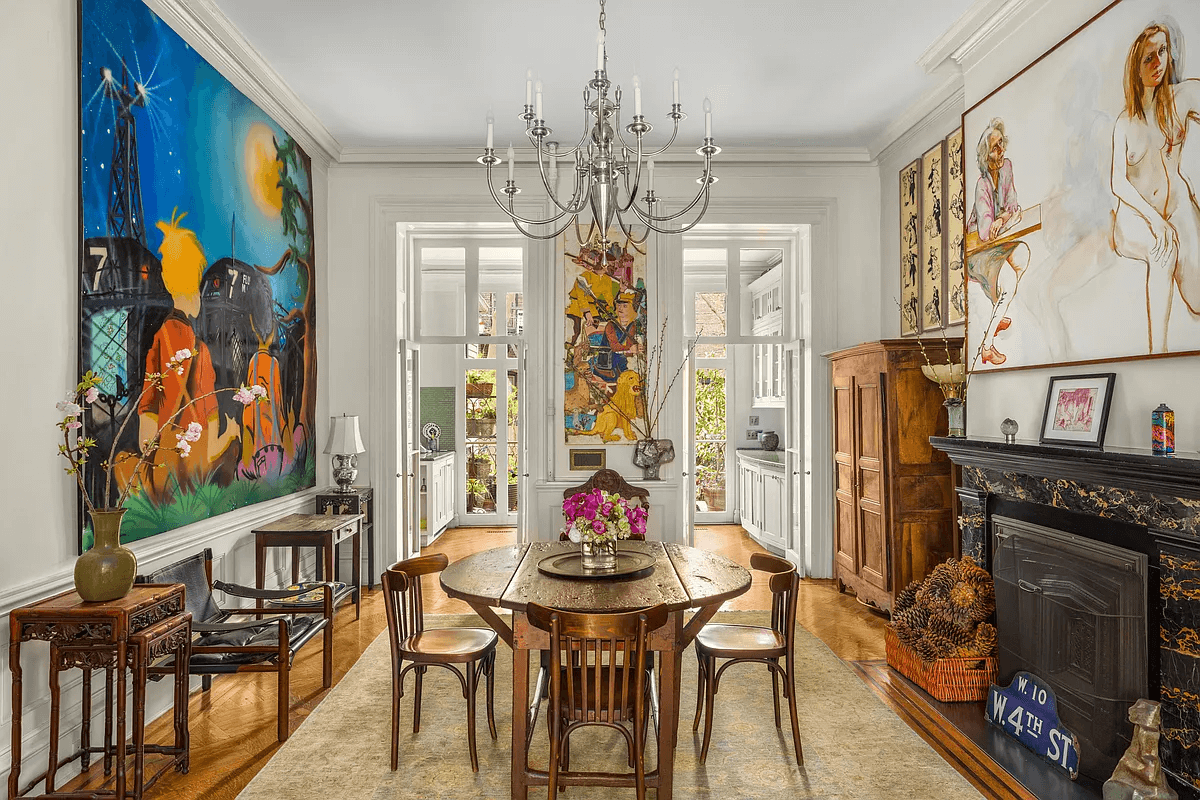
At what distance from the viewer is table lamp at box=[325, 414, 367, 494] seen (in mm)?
5297

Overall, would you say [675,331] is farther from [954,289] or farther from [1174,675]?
[1174,675]

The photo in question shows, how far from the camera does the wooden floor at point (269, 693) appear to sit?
286 centimetres

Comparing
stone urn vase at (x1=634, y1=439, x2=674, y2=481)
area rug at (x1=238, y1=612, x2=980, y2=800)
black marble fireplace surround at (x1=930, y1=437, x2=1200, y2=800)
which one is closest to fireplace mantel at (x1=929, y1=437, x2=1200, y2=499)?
black marble fireplace surround at (x1=930, y1=437, x2=1200, y2=800)

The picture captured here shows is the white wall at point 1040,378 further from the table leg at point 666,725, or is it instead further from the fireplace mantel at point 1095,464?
the table leg at point 666,725

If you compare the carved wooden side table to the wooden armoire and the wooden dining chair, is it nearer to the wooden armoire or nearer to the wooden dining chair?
the wooden dining chair

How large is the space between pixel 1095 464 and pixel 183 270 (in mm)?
4157

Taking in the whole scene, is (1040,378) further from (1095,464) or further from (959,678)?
(959,678)

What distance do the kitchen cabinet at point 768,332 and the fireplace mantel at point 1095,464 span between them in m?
3.26

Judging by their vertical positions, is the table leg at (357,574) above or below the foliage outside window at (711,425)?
below

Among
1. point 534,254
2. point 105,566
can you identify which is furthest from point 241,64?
point 105,566

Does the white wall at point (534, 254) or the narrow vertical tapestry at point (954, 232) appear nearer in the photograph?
the narrow vertical tapestry at point (954, 232)

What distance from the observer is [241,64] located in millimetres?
4262

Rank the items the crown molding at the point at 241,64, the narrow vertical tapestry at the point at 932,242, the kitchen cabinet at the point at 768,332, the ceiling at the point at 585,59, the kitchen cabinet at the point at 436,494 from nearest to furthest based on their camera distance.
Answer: the crown molding at the point at 241,64 < the ceiling at the point at 585,59 < the narrow vertical tapestry at the point at 932,242 < the kitchen cabinet at the point at 768,332 < the kitchen cabinet at the point at 436,494

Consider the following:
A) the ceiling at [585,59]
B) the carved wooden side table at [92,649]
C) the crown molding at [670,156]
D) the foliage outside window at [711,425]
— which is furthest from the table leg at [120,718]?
the foliage outside window at [711,425]
